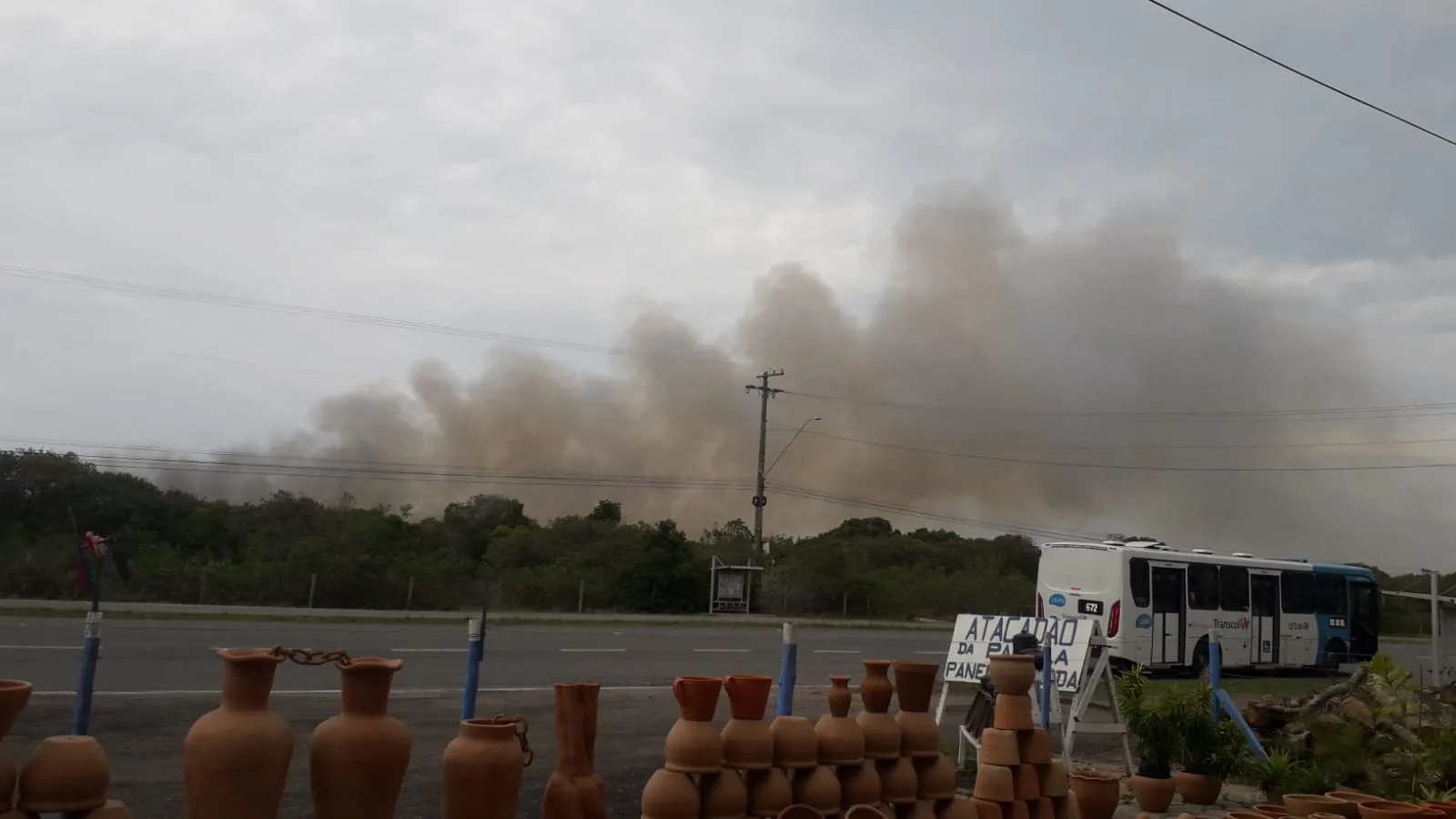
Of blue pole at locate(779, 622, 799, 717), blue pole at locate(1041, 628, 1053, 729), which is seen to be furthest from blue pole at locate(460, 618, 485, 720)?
blue pole at locate(1041, 628, 1053, 729)

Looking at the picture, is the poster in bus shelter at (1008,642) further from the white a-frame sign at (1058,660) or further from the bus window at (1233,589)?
the bus window at (1233,589)

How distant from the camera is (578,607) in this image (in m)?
33.8

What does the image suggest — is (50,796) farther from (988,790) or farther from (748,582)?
(748,582)

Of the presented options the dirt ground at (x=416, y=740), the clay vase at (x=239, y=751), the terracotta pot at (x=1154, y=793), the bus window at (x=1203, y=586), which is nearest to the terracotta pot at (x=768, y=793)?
the dirt ground at (x=416, y=740)

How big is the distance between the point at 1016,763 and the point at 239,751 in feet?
12.3

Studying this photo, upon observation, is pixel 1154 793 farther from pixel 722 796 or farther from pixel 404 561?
pixel 404 561

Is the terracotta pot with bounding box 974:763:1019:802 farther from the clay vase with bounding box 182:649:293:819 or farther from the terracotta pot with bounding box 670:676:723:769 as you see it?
the clay vase with bounding box 182:649:293:819

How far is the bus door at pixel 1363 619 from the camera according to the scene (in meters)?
20.8

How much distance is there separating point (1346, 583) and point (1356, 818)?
61.9 ft

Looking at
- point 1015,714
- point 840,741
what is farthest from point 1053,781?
point 840,741

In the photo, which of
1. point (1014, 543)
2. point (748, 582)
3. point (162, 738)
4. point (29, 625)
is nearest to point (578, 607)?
point (748, 582)

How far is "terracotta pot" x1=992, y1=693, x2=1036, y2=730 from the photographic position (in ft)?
17.7

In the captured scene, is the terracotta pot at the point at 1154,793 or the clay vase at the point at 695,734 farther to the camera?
the terracotta pot at the point at 1154,793

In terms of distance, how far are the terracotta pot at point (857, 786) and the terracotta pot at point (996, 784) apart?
82cm
